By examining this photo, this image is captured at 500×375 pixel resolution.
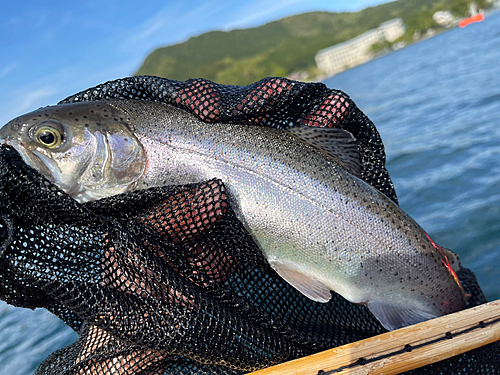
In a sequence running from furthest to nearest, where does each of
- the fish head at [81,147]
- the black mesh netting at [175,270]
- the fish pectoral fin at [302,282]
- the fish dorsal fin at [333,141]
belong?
the fish dorsal fin at [333,141] → the fish pectoral fin at [302,282] → the fish head at [81,147] → the black mesh netting at [175,270]

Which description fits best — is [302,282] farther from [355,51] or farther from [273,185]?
[355,51]

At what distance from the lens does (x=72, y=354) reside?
8.86ft

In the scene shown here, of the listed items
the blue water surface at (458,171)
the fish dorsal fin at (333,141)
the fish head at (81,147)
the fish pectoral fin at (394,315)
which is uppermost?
the fish head at (81,147)

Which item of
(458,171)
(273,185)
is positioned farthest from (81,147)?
(458,171)

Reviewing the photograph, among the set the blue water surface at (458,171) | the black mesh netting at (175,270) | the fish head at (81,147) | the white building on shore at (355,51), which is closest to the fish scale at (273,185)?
the fish head at (81,147)

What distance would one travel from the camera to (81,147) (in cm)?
236

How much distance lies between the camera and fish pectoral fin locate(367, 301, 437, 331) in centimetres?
250

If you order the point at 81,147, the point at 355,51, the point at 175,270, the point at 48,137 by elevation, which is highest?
the point at 48,137

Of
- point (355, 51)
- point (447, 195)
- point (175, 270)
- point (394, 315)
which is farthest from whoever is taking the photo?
point (355, 51)

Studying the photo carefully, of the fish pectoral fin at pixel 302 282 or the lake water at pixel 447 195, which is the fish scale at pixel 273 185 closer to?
the fish pectoral fin at pixel 302 282

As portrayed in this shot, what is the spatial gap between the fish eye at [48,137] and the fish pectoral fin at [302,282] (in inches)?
58.9

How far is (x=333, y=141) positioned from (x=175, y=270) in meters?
1.34

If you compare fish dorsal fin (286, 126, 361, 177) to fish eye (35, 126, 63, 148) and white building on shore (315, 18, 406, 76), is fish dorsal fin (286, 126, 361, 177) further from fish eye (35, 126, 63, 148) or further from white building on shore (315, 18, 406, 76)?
white building on shore (315, 18, 406, 76)

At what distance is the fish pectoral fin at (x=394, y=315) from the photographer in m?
2.50
